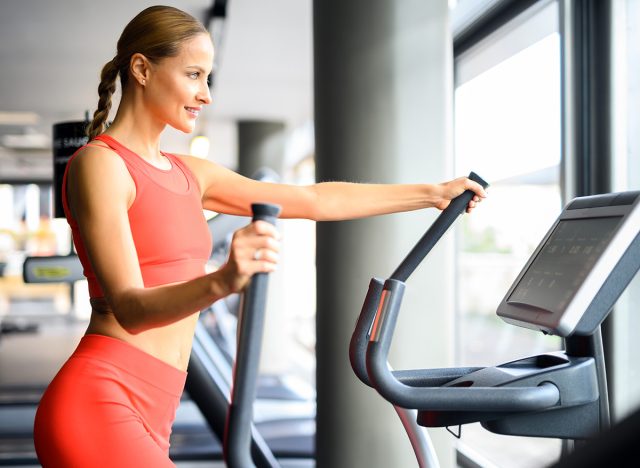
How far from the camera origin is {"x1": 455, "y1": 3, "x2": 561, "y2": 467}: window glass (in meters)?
3.15

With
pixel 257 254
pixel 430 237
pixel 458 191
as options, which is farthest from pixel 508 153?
pixel 257 254

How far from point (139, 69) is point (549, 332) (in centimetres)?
83

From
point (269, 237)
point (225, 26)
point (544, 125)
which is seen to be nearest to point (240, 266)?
point (269, 237)

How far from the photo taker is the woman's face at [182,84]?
135 centimetres

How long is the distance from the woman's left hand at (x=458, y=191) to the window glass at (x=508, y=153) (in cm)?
119

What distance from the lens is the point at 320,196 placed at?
1655 millimetres

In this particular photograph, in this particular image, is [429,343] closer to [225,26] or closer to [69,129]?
[69,129]

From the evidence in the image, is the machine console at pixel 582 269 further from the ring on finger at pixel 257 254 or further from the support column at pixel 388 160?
the support column at pixel 388 160

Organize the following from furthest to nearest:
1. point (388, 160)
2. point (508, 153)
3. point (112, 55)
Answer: point (112, 55)
point (508, 153)
point (388, 160)

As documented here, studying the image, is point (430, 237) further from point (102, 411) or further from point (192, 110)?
point (102, 411)

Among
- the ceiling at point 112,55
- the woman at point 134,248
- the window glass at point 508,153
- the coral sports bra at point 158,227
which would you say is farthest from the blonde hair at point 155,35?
the ceiling at point 112,55

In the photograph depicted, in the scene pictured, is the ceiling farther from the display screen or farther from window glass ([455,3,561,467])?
the display screen

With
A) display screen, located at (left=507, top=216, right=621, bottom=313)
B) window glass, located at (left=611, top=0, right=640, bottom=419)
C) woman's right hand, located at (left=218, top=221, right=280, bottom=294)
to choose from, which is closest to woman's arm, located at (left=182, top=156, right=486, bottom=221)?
display screen, located at (left=507, top=216, right=621, bottom=313)

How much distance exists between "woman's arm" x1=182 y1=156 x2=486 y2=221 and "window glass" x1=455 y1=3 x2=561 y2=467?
1.19 metres
